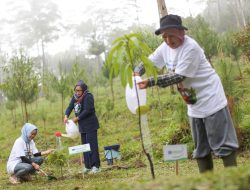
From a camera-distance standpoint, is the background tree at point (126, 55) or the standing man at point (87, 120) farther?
the standing man at point (87, 120)

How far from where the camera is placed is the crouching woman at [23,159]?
498cm

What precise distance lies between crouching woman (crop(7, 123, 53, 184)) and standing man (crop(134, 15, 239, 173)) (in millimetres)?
2832

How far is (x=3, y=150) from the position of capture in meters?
10.6

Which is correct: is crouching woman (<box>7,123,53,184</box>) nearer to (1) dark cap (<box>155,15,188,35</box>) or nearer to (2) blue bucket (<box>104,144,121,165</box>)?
(2) blue bucket (<box>104,144,121,165</box>)

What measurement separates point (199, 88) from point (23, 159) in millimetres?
3327

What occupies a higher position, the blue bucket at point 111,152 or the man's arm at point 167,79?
the man's arm at point 167,79

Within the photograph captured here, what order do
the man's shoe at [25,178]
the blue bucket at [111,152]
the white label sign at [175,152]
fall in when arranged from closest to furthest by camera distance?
the white label sign at [175,152] → the man's shoe at [25,178] → the blue bucket at [111,152]

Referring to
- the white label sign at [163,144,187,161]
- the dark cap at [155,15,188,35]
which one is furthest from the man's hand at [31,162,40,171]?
the dark cap at [155,15,188,35]

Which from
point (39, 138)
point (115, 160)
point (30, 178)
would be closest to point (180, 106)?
point (115, 160)

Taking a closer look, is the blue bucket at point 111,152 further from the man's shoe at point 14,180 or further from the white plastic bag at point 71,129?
the man's shoe at point 14,180

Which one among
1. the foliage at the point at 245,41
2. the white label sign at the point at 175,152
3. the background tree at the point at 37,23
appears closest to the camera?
the white label sign at the point at 175,152

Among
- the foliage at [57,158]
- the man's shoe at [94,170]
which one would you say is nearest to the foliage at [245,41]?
the man's shoe at [94,170]

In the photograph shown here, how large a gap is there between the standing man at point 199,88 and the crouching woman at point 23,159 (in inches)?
112

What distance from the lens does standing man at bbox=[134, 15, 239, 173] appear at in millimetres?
2484
